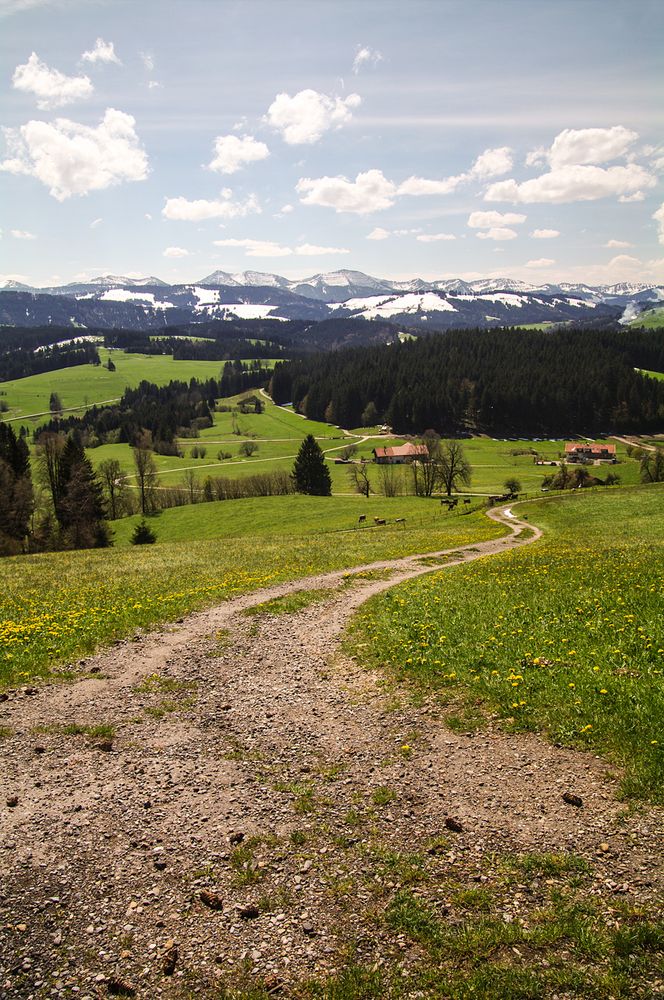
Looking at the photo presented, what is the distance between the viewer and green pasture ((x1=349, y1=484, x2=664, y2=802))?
10711 millimetres

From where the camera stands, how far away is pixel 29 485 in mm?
67688

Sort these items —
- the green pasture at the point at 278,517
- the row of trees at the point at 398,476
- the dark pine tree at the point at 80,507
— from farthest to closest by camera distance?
the row of trees at the point at 398,476, the green pasture at the point at 278,517, the dark pine tree at the point at 80,507

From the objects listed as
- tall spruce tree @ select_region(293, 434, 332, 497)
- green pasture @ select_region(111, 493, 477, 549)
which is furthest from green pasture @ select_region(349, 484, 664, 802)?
tall spruce tree @ select_region(293, 434, 332, 497)

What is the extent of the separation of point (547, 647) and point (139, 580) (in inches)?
887

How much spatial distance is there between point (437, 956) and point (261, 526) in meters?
70.4

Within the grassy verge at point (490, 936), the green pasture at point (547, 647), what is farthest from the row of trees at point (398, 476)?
the grassy verge at point (490, 936)

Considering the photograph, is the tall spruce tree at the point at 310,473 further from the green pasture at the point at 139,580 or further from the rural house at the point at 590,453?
the rural house at the point at 590,453

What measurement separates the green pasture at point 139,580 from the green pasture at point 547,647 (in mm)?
8679

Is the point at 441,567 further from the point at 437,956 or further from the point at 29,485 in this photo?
the point at 29,485

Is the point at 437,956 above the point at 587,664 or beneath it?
beneath

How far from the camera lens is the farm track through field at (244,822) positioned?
23.2ft

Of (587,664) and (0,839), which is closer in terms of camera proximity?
(0,839)

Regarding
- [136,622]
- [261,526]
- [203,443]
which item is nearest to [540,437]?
[203,443]

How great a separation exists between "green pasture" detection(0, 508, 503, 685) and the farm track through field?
12.5ft
